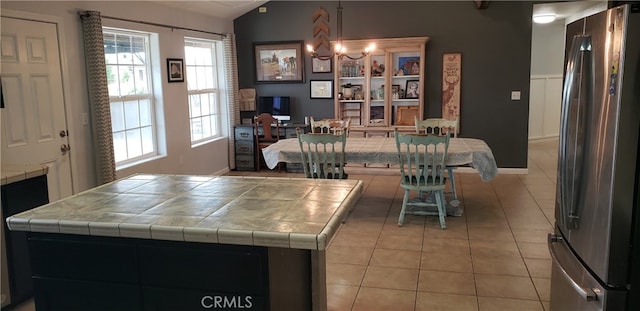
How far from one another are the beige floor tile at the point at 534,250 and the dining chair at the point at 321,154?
162cm

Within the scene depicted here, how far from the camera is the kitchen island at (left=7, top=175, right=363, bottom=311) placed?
1732mm

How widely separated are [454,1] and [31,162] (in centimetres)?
526

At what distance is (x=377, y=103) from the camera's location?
6871 mm

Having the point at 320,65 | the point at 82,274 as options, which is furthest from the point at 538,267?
the point at 320,65

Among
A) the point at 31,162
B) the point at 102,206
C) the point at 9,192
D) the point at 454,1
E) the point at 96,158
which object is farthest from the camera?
the point at 454,1

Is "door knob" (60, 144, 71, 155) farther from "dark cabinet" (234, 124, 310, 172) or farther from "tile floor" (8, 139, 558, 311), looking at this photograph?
"dark cabinet" (234, 124, 310, 172)

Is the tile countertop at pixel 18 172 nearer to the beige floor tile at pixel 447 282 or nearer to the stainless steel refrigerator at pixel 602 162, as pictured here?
the beige floor tile at pixel 447 282

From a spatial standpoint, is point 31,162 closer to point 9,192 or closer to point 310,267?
point 9,192

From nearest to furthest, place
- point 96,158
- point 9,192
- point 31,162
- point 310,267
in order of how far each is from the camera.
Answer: point 310,267
point 9,192
point 31,162
point 96,158

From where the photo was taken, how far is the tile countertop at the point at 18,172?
9.09ft

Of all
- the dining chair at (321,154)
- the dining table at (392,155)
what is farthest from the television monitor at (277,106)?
the dining chair at (321,154)

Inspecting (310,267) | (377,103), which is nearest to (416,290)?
(310,267)

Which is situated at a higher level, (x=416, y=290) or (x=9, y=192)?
(x=9, y=192)

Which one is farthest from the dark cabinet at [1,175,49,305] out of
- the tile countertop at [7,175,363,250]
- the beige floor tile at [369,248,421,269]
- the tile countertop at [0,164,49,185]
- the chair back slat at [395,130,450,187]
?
the chair back slat at [395,130,450,187]
